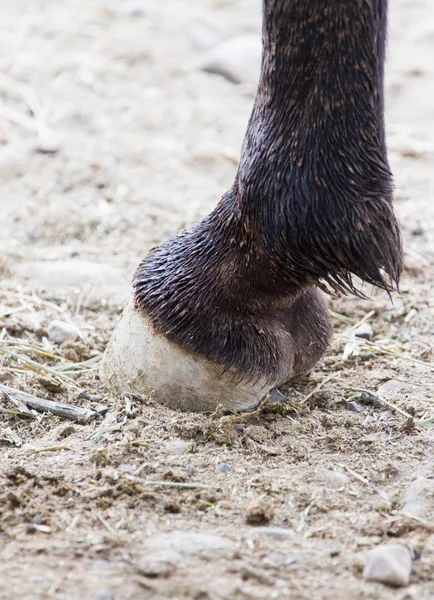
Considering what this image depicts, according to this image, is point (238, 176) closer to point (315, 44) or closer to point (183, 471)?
point (315, 44)

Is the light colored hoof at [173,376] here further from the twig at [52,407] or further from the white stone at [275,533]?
the white stone at [275,533]

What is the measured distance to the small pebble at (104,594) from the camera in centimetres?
154

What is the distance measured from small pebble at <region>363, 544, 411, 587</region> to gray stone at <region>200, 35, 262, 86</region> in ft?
13.2

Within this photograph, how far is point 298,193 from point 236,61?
3548 mm

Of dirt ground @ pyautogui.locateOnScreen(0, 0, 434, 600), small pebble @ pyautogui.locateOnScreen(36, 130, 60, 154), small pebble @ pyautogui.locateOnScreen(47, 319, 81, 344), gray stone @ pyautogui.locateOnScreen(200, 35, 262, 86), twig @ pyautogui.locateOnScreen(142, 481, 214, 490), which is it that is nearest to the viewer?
dirt ground @ pyautogui.locateOnScreen(0, 0, 434, 600)

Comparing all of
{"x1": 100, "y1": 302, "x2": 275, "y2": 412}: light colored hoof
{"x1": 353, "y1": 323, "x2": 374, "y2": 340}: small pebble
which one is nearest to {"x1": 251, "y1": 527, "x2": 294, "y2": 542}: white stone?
{"x1": 100, "y1": 302, "x2": 275, "y2": 412}: light colored hoof

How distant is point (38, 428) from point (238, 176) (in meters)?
0.82

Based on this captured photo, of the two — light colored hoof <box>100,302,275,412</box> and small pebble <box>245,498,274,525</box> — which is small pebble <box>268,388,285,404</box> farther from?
small pebble <box>245,498,274,525</box>

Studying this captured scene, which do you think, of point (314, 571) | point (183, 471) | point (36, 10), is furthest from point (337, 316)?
point (36, 10)

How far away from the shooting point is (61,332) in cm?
287

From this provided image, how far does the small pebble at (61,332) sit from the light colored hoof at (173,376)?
49cm

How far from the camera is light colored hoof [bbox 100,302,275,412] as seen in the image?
2.30 metres

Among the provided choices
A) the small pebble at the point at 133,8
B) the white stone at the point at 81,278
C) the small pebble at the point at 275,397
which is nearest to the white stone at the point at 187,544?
the small pebble at the point at 275,397

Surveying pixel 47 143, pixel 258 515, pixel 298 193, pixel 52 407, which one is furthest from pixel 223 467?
pixel 47 143
